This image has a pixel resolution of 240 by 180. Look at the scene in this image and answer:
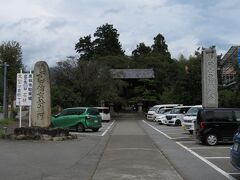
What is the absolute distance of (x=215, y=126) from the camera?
21.6 m

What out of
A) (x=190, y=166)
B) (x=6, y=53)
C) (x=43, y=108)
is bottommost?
A: (x=190, y=166)

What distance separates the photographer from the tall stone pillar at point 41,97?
81.0 feet

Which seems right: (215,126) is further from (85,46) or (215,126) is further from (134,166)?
(85,46)

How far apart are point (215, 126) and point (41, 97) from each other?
9109mm

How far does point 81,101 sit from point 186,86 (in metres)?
13.5

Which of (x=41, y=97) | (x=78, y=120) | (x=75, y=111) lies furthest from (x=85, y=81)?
(x=41, y=97)

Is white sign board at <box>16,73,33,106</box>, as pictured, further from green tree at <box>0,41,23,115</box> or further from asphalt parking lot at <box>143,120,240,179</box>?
green tree at <box>0,41,23,115</box>

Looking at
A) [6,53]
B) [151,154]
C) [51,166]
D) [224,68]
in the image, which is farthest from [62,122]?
[224,68]

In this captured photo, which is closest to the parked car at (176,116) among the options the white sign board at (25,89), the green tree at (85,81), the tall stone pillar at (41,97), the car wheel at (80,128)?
the car wheel at (80,128)

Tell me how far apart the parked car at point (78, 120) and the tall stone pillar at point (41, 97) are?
822cm

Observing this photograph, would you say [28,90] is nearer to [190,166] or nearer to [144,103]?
[190,166]

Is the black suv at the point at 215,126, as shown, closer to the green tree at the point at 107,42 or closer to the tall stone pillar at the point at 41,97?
the tall stone pillar at the point at 41,97

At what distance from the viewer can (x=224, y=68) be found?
5956 cm

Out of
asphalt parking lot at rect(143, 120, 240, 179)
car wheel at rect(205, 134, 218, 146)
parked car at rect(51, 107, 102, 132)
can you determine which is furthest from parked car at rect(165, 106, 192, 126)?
car wheel at rect(205, 134, 218, 146)
